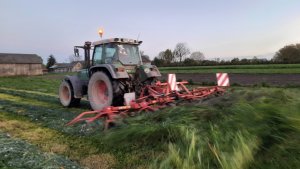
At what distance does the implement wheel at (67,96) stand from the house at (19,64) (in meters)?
69.4

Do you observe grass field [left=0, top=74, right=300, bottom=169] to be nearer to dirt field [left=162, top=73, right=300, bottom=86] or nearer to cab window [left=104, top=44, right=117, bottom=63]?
cab window [left=104, top=44, right=117, bottom=63]

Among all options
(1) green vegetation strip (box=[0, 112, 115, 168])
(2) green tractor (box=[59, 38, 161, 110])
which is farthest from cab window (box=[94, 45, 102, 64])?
(1) green vegetation strip (box=[0, 112, 115, 168])

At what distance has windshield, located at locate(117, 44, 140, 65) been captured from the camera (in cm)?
912

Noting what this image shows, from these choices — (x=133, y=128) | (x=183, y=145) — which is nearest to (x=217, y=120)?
(x=183, y=145)

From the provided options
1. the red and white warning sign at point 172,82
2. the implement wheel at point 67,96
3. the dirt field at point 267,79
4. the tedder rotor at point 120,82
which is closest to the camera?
the tedder rotor at point 120,82

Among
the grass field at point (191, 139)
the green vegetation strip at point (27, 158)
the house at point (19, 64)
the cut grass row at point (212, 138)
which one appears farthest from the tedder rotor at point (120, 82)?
the house at point (19, 64)

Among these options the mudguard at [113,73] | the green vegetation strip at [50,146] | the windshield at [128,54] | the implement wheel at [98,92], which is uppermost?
the windshield at [128,54]

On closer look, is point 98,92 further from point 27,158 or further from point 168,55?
point 168,55

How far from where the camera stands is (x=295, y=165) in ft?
10.9

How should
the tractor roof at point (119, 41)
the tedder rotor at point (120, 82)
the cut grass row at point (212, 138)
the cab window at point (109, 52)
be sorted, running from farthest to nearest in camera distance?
1. the cab window at point (109, 52)
2. the tractor roof at point (119, 41)
3. the tedder rotor at point (120, 82)
4. the cut grass row at point (212, 138)

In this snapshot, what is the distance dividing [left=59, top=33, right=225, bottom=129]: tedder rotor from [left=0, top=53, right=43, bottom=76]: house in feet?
232

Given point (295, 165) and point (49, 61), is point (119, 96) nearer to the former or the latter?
point (295, 165)

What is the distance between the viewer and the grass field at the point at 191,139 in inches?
142

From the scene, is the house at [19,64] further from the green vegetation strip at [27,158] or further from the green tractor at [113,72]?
the green vegetation strip at [27,158]
